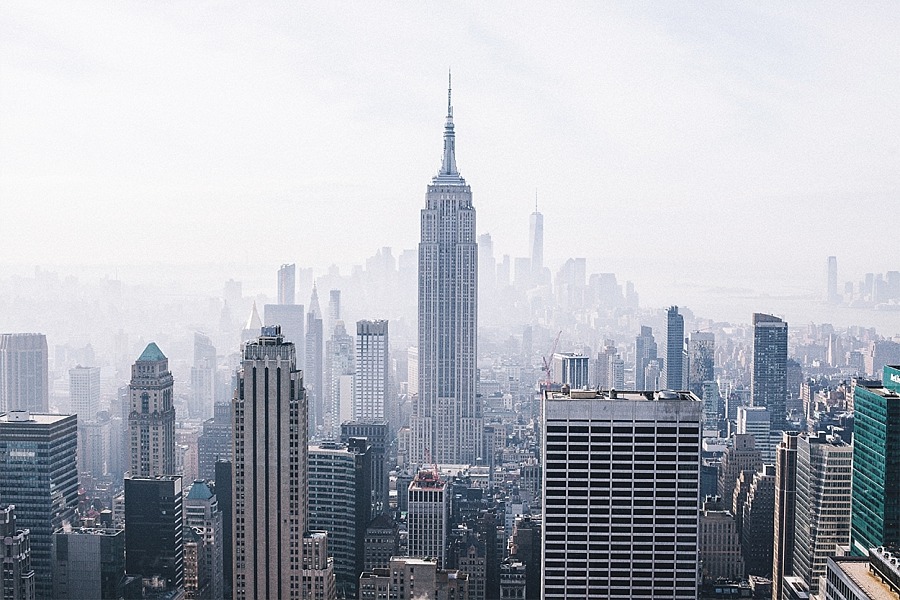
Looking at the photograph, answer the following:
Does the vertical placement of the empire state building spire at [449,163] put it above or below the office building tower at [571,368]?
above

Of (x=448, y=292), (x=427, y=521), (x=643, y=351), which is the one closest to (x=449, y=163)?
(x=448, y=292)

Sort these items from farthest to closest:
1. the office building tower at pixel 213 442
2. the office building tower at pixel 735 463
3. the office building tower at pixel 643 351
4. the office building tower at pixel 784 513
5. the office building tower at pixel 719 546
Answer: the office building tower at pixel 643 351
the office building tower at pixel 735 463
the office building tower at pixel 213 442
the office building tower at pixel 719 546
the office building tower at pixel 784 513

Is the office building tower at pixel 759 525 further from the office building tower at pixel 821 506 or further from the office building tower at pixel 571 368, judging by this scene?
the office building tower at pixel 571 368

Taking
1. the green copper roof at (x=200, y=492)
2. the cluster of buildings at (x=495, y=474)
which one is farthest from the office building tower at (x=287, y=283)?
the green copper roof at (x=200, y=492)

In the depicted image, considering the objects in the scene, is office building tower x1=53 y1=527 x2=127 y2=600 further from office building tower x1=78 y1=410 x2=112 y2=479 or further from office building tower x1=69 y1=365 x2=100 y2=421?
office building tower x1=69 y1=365 x2=100 y2=421

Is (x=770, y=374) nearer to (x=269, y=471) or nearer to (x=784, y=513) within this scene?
(x=784, y=513)

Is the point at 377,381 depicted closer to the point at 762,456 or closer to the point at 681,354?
the point at 681,354

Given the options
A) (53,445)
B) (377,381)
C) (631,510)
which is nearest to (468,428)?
(377,381)

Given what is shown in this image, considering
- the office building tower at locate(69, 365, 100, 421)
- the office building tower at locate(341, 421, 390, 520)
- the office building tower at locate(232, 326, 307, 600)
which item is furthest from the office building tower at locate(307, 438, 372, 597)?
the office building tower at locate(69, 365, 100, 421)
